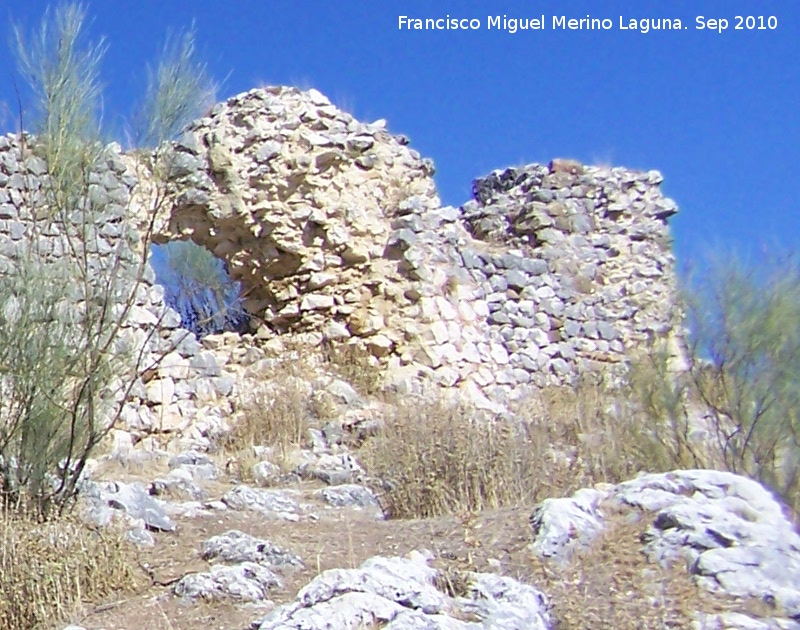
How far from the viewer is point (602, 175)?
41.4ft

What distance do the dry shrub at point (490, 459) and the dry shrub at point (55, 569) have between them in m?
1.71

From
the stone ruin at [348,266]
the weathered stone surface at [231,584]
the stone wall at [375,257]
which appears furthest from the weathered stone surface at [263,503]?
the stone wall at [375,257]

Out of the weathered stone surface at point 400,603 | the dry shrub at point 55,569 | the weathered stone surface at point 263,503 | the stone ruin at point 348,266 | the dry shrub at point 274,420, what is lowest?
the weathered stone surface at point 400,603

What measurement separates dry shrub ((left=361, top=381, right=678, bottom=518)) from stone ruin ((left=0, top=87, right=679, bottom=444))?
6.83 ft

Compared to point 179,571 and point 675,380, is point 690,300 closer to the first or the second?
point 675,380

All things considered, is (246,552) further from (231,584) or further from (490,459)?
(490,459)

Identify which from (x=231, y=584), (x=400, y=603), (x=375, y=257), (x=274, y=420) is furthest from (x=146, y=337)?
(x=400, y=603)

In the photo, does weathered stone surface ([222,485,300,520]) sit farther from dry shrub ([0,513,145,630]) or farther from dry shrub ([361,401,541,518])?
dry shrub ([0,513,145,630])

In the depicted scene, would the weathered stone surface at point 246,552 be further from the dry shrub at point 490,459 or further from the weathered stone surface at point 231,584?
the dry shrub at point 490,459

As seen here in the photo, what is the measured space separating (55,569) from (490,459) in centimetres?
271

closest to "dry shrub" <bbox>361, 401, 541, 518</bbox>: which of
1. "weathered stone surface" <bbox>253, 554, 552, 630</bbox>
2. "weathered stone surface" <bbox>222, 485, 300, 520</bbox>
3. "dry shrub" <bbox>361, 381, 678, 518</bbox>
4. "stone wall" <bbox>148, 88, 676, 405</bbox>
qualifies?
"dry shrub" <bbox>361, 381, 678, 518</bbox>

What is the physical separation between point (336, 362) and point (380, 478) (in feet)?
10.7

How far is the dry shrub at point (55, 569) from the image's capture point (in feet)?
13.2

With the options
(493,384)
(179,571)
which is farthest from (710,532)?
(493,384)
